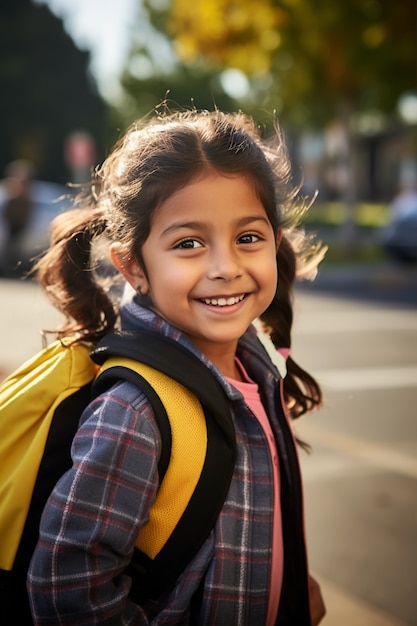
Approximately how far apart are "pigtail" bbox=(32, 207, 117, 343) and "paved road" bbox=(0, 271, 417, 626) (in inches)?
35.7

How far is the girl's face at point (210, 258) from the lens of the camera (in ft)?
5.75

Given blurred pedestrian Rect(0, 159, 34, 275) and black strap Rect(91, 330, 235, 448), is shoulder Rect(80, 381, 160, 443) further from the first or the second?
blurred pedestrian Rect(0, 159, 34, 275)

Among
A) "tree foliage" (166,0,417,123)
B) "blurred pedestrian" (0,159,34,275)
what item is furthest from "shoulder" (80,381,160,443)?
"tree foliage" (166,0,417,123)

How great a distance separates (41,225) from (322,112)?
7.10 meters

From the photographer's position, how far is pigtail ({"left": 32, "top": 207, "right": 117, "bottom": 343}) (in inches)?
78.9

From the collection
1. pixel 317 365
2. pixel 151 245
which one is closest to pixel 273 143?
pixel 151 245

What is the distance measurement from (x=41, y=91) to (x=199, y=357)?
122ft

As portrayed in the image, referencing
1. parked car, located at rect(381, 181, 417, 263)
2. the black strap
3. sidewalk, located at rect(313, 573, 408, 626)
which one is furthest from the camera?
parked car, located at rect(381, 181, 417, 263)

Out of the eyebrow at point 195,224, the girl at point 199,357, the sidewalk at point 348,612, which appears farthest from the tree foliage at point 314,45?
the eyebrow at point 195,224

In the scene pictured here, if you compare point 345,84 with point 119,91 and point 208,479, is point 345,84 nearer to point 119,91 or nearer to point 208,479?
point 208,479

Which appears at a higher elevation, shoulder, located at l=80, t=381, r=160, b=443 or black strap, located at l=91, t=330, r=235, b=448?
black strap, located at l=91, t=330, r=235, b=448

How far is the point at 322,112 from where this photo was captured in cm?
1812

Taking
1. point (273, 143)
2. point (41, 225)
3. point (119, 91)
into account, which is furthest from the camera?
point (119, 91)

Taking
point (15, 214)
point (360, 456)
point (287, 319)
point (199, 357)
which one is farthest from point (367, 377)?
point (15, 214)
